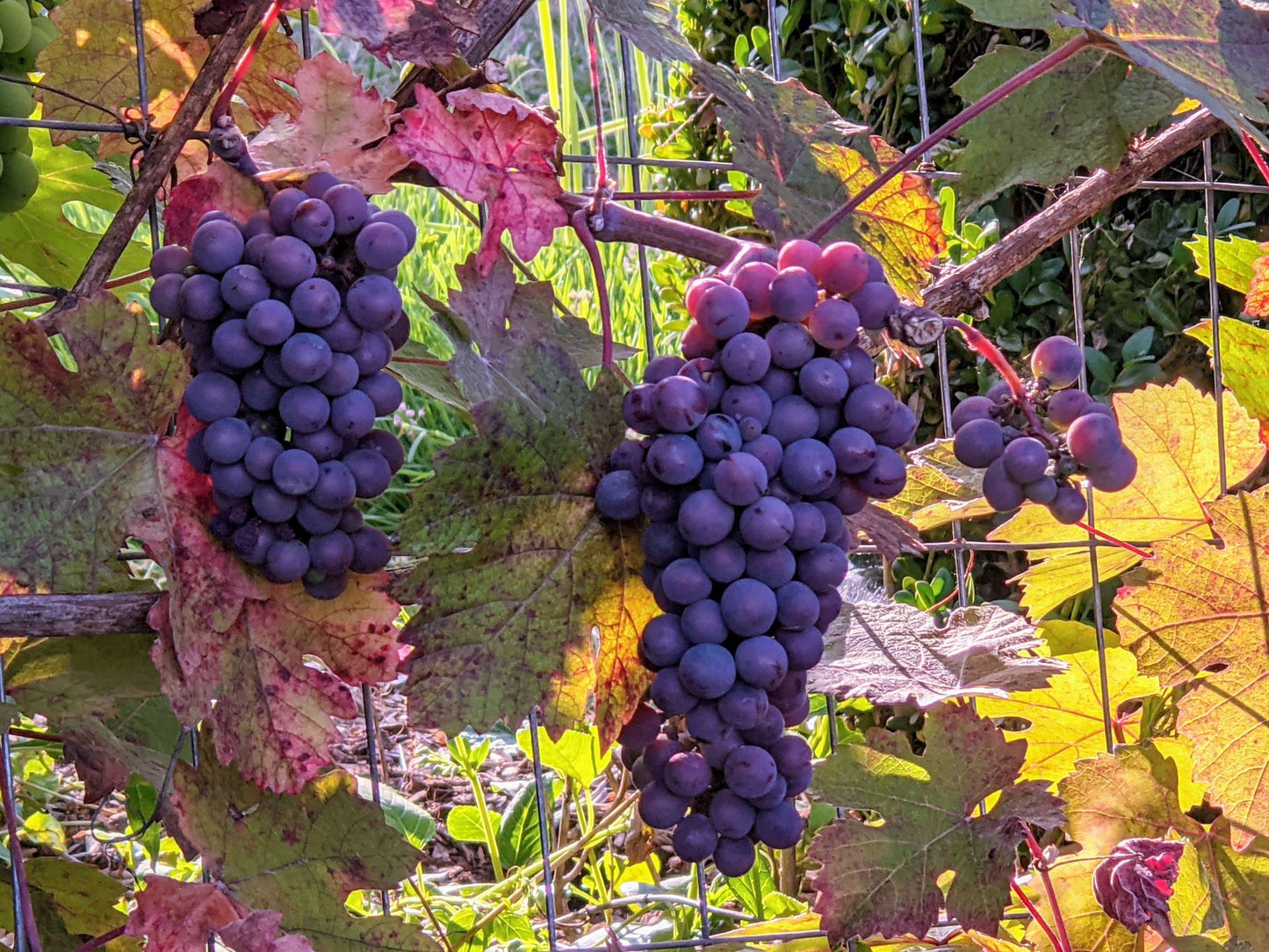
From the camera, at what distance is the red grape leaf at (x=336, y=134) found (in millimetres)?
588

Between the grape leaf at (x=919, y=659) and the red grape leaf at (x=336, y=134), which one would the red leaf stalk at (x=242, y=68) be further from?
the grape leaf at (x=919, y=659)

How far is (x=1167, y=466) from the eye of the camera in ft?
2.98

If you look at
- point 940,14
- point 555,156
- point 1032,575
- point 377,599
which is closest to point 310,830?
point 377,599

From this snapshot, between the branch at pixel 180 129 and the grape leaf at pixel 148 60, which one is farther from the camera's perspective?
the grape leaf at pixel 148 60

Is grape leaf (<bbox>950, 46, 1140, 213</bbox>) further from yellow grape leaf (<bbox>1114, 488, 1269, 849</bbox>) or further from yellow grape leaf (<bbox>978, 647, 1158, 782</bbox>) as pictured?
yellow grape leaf (<bbox>978, 647, 1158, 782</bbox>)

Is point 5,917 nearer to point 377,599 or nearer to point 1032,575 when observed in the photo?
point 377,599

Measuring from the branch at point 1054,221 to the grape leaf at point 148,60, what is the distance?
0.44m

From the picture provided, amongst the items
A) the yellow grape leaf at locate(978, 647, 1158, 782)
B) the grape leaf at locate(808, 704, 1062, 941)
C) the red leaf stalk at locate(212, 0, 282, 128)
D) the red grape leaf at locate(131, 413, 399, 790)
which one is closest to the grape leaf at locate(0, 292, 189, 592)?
the red grape leaf at locate(131, 413, 399, 790)

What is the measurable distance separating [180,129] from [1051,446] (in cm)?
48

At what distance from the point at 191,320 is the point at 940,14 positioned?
1.49m

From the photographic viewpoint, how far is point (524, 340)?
571 millimetres

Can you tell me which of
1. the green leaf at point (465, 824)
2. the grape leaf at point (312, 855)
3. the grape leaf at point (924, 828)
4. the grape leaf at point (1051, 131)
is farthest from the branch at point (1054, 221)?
the green leaf at point (465, 824)

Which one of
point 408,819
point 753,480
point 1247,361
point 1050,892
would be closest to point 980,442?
point 753,480

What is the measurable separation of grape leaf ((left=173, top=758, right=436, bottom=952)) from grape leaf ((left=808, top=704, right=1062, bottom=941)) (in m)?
0.25
